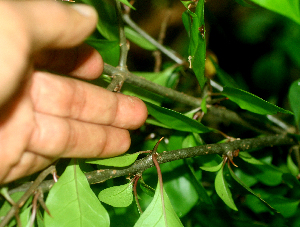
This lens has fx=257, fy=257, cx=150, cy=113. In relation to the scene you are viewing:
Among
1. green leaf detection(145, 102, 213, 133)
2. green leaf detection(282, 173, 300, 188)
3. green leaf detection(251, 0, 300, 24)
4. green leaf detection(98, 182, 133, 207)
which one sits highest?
green leaf detection(251, 0, 300, 24)

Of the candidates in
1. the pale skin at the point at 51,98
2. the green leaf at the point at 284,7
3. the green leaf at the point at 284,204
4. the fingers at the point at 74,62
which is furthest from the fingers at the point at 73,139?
the green leaf at the point at 284,204

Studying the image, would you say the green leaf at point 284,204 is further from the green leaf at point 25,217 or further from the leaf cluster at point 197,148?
the green leaf at point 25,217

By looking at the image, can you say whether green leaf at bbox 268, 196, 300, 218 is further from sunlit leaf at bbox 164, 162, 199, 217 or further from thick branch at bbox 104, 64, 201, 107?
thick branch at bbox 104, 64, 201, 107

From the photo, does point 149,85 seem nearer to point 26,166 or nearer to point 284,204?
point 26,166

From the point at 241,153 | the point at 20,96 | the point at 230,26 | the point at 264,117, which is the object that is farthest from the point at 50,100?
the point at 230,26

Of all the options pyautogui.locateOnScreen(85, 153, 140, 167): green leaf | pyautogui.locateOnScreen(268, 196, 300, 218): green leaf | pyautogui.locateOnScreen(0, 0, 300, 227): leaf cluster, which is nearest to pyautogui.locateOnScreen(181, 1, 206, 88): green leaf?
pyautogui.locateOnScreen(0, 0, 300, 227): leaf cluster
